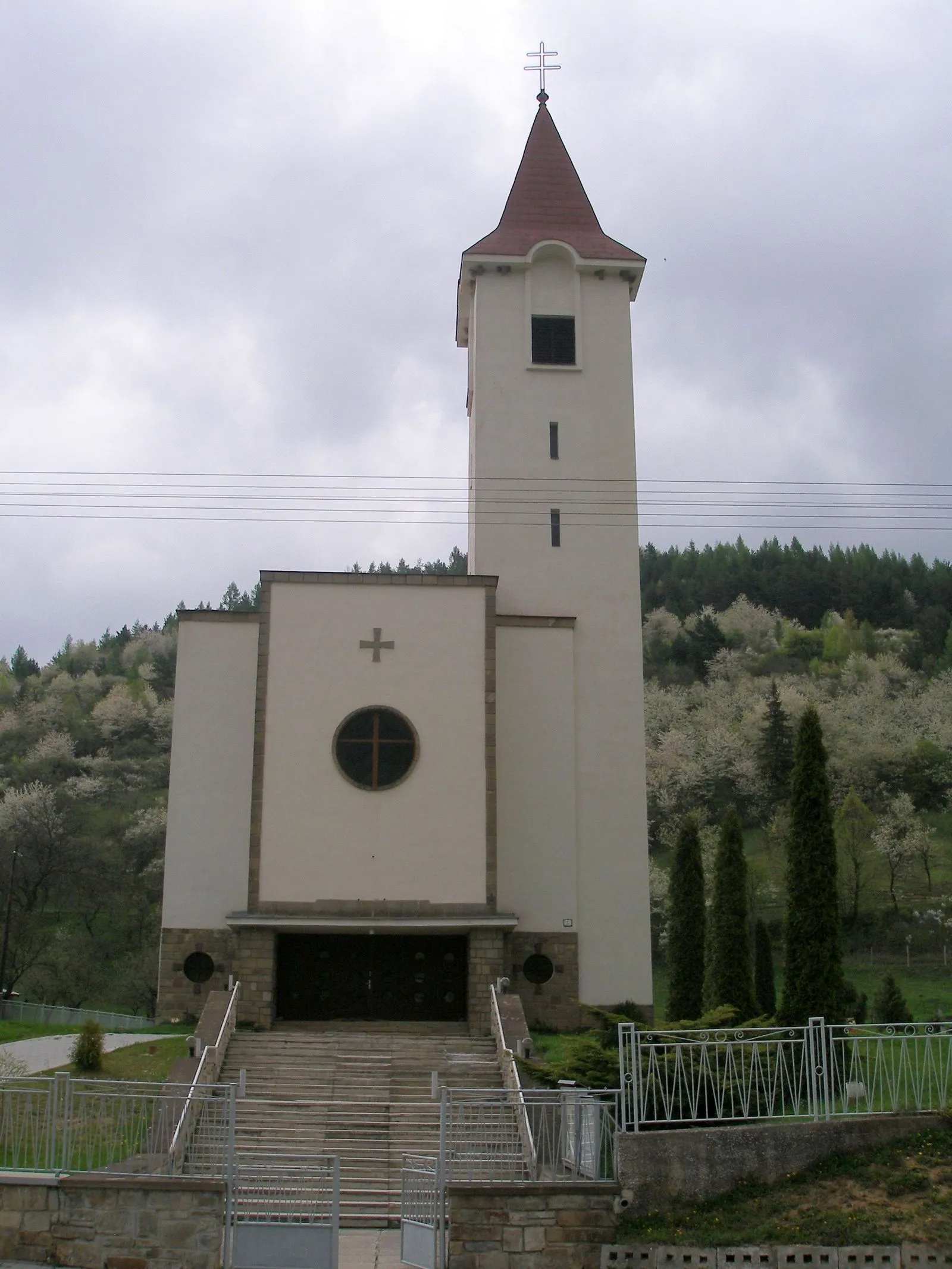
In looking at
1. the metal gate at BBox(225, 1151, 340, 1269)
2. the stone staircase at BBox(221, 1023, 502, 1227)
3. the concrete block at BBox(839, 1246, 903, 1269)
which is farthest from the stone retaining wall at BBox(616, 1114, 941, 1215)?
the stone staircase at BBox(221, 1023, 502, 1227)

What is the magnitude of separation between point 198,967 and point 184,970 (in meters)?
0.25

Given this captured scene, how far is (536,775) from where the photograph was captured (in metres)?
24.6

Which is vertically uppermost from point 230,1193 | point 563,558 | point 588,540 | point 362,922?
point 588,540

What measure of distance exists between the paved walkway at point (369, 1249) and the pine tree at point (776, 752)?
45.8 m

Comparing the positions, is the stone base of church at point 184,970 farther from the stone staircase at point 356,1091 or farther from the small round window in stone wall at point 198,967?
the stone staircase at point 356,1091

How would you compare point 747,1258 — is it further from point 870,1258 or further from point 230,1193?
point 230,1193

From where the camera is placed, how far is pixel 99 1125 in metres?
12.7

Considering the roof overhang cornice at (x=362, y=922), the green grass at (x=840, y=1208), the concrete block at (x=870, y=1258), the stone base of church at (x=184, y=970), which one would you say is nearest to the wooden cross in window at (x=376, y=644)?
the roof overhang cornice at (x=362, y=922)

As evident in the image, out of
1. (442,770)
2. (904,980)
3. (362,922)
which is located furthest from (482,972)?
(904,980)

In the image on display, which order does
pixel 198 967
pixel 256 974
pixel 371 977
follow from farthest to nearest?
pixel 198 967
pixel 371 977
pixel 256 974

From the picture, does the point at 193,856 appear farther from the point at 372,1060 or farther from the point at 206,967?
the point at 372,1060

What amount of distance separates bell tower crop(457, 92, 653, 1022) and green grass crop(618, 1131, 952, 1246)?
11.8 meters

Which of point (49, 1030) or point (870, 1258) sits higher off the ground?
point (49, 1030)

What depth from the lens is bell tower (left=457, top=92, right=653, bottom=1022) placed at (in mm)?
24312
